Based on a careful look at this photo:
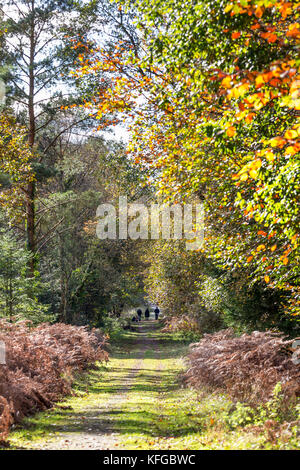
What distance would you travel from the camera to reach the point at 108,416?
999 cm

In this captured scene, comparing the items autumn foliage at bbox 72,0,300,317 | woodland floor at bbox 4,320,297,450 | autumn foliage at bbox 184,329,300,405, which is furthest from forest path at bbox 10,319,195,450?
autumn foliage at bbox 72,0,300,317

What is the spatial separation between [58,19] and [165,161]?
47.7 ft

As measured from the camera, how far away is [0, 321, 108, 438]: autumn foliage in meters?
9.21

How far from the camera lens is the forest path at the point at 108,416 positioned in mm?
7844

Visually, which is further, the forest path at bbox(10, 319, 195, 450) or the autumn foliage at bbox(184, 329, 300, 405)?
the autumn foliage at bbox(184, 329, 300, 405)

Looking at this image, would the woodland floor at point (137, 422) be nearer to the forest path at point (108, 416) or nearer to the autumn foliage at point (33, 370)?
the forest path at point (108, 416)

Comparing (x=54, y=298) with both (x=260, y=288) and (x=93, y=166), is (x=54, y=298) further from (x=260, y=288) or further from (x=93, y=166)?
(x=260, y=288)

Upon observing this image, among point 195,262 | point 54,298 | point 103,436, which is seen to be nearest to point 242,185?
point 103,436

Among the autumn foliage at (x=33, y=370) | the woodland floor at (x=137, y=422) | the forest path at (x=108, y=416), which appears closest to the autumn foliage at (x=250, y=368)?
the woodland floor at (x=137, y=422)

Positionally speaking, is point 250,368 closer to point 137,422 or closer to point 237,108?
point 137,422

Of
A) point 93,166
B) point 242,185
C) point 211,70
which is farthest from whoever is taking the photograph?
point 93,166

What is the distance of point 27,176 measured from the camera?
16.3 meters

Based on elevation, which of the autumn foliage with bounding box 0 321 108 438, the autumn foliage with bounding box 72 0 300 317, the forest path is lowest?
the forest path

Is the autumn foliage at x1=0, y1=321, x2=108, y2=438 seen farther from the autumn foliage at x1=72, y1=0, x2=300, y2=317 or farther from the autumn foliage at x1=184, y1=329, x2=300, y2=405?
the autumn foliage at x1=72, y1=0, x2=300, y2=317
